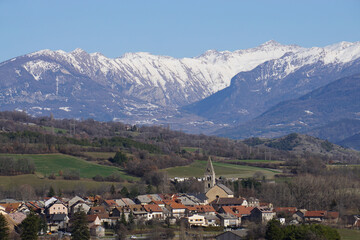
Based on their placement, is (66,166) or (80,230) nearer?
(80,230)

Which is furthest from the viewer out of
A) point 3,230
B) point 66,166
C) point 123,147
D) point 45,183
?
point 123,147

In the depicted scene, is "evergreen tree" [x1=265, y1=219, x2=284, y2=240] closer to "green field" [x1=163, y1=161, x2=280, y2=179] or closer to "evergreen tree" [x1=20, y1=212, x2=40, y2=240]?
"evergreen tree" [x1=20, y1=212, x2=40, y2=240]

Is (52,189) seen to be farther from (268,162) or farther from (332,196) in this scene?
(268,162)

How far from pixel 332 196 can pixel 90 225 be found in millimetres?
27450

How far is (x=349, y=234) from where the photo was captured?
68.1 metres

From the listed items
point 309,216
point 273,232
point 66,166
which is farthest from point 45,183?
point 273,232

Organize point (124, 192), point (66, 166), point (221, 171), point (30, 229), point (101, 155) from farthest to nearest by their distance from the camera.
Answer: point (101, 155)
point (221, 171)
point (66, 166)
point (124, 192)
point (30, 229)

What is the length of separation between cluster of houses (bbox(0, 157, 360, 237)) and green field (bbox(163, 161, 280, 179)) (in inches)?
1089

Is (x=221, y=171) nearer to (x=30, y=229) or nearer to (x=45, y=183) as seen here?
(x=45, y=183)

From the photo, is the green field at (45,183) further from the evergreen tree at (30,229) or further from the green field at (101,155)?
the evergreen tree at (30,229)

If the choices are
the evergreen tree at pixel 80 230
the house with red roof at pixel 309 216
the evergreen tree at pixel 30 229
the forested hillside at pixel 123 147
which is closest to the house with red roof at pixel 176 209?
the house with red roof at pixel 309 216

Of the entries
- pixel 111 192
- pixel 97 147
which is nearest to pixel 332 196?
pixel 111 192

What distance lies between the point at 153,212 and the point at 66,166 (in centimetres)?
3714

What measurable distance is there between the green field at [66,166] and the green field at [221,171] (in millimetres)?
8080
